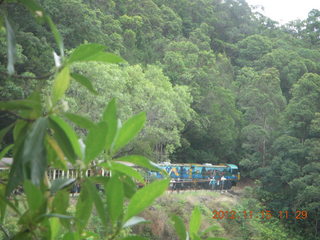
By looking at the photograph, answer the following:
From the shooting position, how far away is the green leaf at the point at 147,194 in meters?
0.38

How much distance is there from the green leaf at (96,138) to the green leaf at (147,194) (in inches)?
2.3

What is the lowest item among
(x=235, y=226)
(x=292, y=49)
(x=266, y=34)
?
(x=235, y=226)

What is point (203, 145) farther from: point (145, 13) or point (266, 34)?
point (266, 34)

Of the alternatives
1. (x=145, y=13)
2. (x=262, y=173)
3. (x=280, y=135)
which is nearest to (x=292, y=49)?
(x=145, y=13)

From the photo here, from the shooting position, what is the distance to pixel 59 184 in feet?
1.37

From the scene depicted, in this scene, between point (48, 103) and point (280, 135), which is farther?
point (280, 135)

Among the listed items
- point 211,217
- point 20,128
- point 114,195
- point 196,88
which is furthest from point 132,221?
point 196,88

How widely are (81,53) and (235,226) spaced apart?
938 cm

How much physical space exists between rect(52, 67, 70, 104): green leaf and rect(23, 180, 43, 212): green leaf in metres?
0.09

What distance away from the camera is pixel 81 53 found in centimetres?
41

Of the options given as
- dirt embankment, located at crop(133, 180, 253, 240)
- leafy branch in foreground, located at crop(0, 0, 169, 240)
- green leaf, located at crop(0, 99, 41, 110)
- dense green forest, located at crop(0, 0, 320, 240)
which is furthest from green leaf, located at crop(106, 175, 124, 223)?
dirt embankment, located at crop(133, 180, 253, 240)

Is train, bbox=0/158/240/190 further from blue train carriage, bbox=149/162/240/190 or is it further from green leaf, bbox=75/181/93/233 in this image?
green leaf, bbox=75/181/93/233
